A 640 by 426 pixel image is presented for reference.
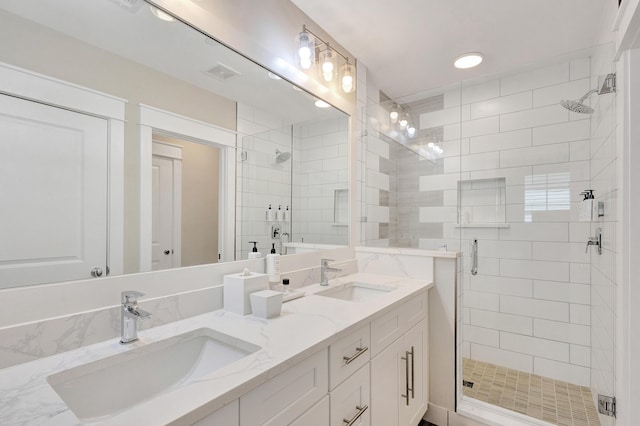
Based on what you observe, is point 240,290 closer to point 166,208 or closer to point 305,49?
point 166,208

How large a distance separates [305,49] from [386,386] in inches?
70.7

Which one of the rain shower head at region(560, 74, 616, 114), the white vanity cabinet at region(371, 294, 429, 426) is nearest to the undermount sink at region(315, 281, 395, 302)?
the white vanity cabinet at region(371, 294, 429, 426)

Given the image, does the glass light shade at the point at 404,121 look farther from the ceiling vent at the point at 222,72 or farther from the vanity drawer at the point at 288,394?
the vanity drawer at the point at 288,394

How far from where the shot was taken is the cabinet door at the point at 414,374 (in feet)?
4.98

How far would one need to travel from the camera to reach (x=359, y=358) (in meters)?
1.17

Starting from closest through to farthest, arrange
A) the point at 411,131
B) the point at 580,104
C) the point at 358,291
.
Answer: the point at 358,291 < the point at 580,104 < the point at 411,131

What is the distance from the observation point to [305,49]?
175cm

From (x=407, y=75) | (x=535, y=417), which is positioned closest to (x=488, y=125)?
(x=407, y=75)

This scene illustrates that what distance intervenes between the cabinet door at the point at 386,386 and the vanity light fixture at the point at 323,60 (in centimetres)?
161

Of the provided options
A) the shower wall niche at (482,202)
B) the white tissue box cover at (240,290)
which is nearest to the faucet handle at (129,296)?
the white tissue box cover at (240,290)

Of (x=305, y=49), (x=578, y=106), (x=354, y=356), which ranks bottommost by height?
(x=354, y=356)

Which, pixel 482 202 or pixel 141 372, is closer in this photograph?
pixel 141 372

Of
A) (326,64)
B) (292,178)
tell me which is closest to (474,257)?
(292,178)

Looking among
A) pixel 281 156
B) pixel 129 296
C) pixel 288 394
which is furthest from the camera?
pixel 281 156
